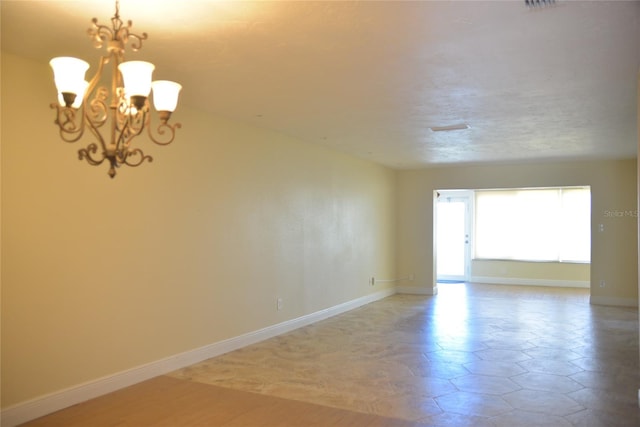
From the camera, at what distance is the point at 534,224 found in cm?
1118

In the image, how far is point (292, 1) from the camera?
8.46ft

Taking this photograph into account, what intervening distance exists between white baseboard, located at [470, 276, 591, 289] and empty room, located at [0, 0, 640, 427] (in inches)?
138

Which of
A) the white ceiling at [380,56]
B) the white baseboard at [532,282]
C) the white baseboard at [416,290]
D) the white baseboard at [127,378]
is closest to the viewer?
the white ceiling at [380,56]

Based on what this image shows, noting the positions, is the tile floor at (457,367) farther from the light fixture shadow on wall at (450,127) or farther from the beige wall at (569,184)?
the light fixture shadow on wall at (450,127)

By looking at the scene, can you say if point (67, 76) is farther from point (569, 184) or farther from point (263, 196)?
point (569, 184)

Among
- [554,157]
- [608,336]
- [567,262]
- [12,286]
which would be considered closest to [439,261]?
[567,262]

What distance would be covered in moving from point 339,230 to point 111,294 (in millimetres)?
4073

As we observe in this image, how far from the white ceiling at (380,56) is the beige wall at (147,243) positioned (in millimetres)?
515

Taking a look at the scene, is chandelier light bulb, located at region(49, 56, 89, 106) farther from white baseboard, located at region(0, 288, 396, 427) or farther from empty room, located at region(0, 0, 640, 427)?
white baseboard, located at region(0, 288, 396, 427)

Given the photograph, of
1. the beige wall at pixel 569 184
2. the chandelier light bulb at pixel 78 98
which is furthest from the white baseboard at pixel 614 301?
the chandelier light bulb at pixel 78 98

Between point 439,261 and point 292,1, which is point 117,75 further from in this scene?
point 439,261

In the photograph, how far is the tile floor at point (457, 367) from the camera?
Result: 12.0ft

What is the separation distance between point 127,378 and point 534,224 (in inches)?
377

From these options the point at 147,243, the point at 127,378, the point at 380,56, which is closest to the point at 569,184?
the point at 380,56
